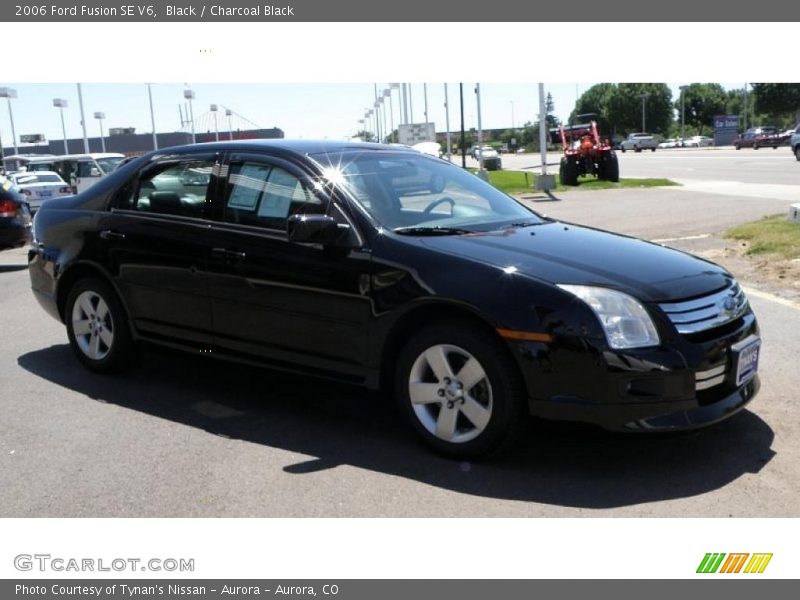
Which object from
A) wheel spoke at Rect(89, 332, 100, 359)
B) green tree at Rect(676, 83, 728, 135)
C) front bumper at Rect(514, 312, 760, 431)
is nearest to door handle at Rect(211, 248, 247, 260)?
wheel spoke at Rect(89, 332, 100, 359)

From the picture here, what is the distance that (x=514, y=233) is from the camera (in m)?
4.73

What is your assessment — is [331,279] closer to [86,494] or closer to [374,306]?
[374,306]

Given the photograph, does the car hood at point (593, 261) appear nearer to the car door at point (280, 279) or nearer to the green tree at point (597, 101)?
the car door at point (280, 279)

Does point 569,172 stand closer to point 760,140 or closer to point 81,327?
point 81,327

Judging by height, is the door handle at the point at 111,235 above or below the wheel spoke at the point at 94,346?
above

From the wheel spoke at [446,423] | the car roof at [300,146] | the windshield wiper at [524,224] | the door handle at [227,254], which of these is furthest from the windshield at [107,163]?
the wheel spoke at [446,423]

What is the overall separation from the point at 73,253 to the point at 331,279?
2.45 meters

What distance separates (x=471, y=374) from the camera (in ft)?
13.5

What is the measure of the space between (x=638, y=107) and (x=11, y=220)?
374 feet

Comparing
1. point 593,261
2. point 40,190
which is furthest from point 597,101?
point 593,261

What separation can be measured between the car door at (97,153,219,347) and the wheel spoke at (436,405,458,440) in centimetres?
174

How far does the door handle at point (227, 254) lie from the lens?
197 inches

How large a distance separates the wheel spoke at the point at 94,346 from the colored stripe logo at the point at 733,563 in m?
4.36

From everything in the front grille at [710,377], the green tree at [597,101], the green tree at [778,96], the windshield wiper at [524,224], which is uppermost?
the green tree at [597,101]
